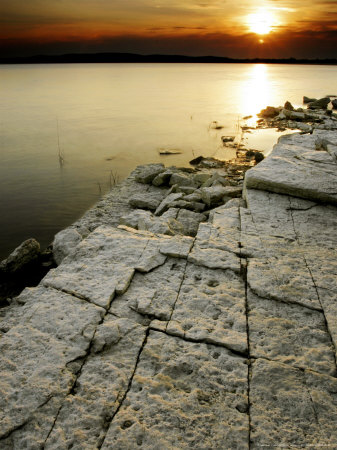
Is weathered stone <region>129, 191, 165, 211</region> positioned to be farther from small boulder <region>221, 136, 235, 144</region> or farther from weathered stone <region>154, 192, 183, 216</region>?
small boulder <region>221, 136, 235, 144</region>

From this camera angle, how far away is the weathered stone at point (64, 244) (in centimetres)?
410

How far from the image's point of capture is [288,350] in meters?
2.28

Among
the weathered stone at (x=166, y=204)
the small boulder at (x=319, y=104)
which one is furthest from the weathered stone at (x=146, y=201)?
the small boulder at (x=319, y=104)

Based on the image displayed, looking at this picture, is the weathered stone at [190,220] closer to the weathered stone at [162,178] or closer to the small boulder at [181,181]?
the small boulder at [181,181]

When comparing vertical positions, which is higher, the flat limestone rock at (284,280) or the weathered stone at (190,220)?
the flat limestone rock at (284,280)

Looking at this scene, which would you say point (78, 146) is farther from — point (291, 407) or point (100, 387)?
point (291, 407)

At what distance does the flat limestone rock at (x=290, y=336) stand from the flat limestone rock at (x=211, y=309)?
103mm

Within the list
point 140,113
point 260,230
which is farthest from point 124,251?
point 140,113

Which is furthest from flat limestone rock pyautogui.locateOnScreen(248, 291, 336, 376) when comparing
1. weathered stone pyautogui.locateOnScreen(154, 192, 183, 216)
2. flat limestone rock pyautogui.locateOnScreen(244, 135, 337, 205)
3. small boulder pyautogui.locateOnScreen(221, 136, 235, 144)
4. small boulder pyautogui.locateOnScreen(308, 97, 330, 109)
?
small boulder pyautogui.locateOnScreen(308, 97, 330, 109)

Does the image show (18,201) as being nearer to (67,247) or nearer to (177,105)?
(67,247)

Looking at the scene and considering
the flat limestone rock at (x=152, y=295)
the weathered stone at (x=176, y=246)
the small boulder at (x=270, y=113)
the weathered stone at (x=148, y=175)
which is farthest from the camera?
the small boulder at (x=270, y=113)

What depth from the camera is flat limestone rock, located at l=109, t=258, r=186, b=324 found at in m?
2.56

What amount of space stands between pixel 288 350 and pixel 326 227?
2074 mm

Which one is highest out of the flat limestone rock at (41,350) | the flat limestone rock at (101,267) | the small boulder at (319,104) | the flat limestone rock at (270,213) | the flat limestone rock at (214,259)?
the small boulder at (319,104)
